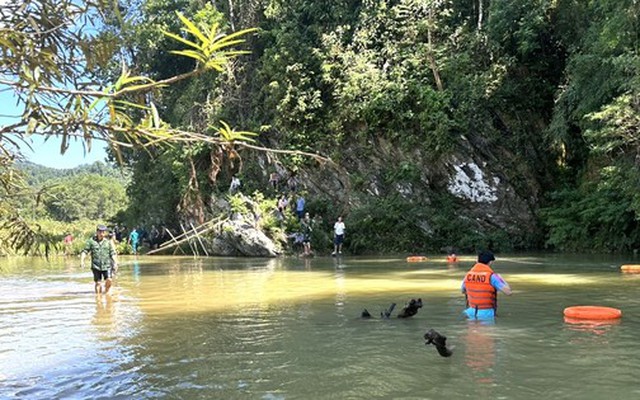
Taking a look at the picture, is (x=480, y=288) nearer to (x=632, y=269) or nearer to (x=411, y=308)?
(x=411, y=308)

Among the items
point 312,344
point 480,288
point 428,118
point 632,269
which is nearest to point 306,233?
point 428,118

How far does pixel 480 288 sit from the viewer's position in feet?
25.8

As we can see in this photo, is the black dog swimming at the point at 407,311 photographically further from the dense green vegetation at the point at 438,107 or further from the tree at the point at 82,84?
the dense green vegetation at the point at 438,107

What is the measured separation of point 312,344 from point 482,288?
2568 mm

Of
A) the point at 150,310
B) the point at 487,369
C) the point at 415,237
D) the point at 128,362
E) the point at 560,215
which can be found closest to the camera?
the point at 487,369

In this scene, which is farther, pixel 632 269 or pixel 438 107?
pixel 438 107

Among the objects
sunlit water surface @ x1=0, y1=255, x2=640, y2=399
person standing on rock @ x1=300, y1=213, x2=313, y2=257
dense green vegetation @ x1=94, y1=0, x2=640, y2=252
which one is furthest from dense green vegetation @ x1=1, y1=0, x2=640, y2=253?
sunlit water surface @ x1=0, y1=255, x2=640, y2=399

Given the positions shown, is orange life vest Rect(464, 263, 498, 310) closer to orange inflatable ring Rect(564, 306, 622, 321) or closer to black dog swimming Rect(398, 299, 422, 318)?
black dog swimming Rect(398, 299, 422, 318)

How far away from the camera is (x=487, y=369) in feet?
17.8

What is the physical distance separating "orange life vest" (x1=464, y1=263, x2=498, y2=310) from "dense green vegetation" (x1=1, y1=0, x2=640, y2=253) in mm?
12605

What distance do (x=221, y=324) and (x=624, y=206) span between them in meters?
15.6

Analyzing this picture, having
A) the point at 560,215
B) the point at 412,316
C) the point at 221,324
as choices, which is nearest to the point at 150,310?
the point at 221,324

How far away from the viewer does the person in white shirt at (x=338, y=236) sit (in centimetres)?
2194

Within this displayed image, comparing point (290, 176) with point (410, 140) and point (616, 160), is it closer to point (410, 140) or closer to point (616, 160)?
point (410, 140)
